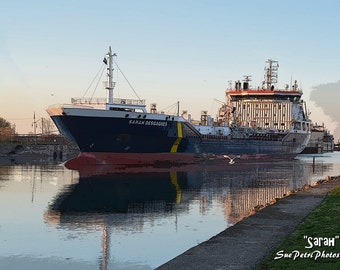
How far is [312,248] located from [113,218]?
8813mm

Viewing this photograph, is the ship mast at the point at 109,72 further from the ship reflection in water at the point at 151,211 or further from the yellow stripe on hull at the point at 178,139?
the ship reflection in water at the point at 151,211

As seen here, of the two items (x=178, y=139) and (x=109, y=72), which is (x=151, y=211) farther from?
(x=109, y=72)

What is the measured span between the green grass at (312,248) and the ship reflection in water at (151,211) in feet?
9.02

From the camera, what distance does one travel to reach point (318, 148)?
13662cm

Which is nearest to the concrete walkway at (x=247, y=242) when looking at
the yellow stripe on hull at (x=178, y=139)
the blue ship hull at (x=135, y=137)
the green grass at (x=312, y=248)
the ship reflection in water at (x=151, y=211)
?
the green grass at (x=312, y=248)

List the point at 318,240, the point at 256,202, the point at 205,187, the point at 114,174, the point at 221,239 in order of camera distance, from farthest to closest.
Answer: the point at 114,174, the point at 205,187, the point at 256,202, the point at 221,239, the point at 318,240

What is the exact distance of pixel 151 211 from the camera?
20.3 m

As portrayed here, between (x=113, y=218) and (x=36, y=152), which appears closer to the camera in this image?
(x=113, y=218)

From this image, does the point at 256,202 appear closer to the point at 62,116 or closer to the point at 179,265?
the point at 179,265

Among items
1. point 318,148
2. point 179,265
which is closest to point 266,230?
point 179,265

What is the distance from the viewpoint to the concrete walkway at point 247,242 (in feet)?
34.0

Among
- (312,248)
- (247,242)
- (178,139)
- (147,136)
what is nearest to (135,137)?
(147,136)

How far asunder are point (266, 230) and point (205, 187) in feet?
52.6

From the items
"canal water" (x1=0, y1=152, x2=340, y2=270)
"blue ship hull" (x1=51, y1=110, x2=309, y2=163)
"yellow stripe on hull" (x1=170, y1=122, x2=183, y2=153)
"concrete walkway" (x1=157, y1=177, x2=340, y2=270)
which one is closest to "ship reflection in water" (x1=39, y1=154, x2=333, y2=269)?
"canal water" (x1=0, y1=152, x2=340, y2=270)
